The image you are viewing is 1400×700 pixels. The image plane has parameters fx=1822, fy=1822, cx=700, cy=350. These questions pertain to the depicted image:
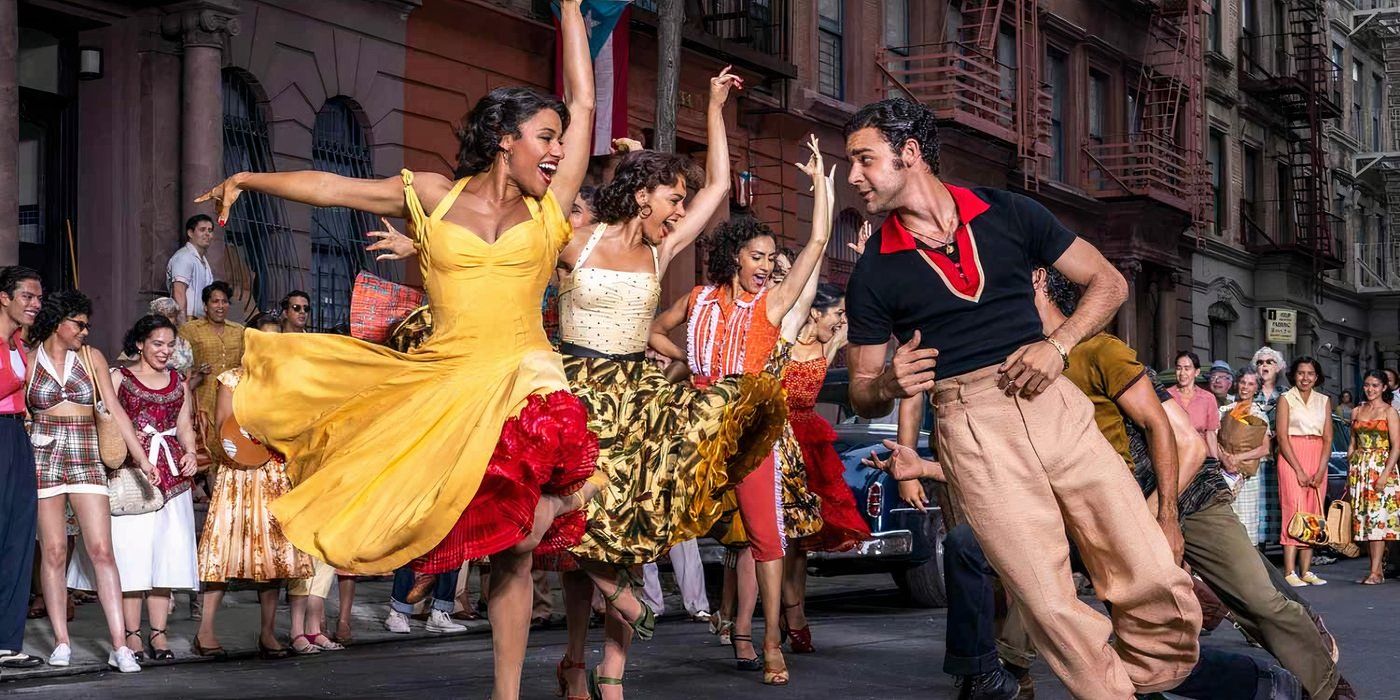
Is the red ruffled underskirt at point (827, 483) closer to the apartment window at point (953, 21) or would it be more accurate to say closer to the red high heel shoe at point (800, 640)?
the red high heel shoe at point (800, 640)

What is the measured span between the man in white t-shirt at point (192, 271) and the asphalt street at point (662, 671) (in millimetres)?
4189

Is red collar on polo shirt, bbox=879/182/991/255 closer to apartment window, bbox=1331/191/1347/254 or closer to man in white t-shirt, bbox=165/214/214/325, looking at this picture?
A: man in white t-shirt, bbox=165/214/214/325

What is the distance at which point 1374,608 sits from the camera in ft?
43.1

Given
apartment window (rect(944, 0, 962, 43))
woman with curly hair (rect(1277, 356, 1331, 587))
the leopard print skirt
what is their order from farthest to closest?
apartment window (rect(944, 0, 962, 43)), woman with curly hair (rect(1277, 356, 1331, 587)), the leopard print skirt

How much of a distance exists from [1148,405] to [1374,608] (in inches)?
307

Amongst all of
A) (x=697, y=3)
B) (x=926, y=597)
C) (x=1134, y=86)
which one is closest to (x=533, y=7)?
(x=697, y=3)

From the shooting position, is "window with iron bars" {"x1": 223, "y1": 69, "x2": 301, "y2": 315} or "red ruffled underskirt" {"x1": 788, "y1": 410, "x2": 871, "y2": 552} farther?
"window with iron bars" {"x1": 223, "y1": 69, "x2": 301, "y2": 315}

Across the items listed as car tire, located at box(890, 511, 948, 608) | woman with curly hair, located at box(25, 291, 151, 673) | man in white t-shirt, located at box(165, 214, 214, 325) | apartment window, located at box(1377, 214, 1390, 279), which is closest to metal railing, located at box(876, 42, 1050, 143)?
man in white t-shirt, located at box(165, 214, 214, 325)

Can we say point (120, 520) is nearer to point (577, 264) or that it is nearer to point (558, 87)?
point (577, 264)

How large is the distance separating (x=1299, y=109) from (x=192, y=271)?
36.3 m

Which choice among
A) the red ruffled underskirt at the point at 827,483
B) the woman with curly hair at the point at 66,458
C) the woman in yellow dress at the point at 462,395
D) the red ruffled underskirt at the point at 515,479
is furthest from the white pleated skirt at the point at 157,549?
the red ruffled underskirt at the point at 515,479

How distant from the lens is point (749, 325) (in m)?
9.18

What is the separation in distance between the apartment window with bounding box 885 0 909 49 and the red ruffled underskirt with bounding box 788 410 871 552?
18788 millimetres

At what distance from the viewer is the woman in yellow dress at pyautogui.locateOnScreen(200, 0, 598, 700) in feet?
18.0
